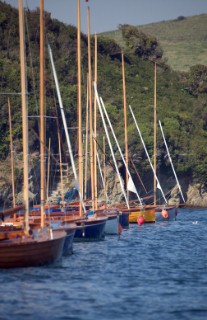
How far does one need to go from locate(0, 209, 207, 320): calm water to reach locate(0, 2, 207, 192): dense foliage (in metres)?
41.3

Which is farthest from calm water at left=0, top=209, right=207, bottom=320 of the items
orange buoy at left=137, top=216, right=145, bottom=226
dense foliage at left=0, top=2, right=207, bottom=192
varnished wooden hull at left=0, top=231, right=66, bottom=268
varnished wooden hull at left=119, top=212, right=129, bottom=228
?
dense foliage at left=0, top=2, right=207, bottom=192

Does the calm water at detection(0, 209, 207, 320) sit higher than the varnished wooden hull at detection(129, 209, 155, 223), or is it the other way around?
the varnished wooden hull at detection(129, 209, 155, 223)

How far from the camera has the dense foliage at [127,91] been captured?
92.9 m

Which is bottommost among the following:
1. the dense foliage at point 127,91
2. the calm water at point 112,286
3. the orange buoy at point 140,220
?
the calm water at point 112,286

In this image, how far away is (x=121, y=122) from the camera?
9975 cm

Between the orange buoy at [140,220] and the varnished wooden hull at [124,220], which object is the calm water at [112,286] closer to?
the varnished wooden hull at [124,220]

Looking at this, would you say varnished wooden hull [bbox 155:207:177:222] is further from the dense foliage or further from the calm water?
the calm water

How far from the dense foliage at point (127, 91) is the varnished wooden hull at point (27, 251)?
48648mm

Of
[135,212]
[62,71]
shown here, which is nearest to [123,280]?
[135,212]

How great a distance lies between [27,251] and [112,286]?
11.0 ft

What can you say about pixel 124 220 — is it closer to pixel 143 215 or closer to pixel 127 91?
pixel 143 215

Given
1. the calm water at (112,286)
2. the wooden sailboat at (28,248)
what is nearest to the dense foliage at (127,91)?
the calm water at (112,286)

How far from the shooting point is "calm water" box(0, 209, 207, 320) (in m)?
27.1

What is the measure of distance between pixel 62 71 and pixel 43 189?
2721 inches
